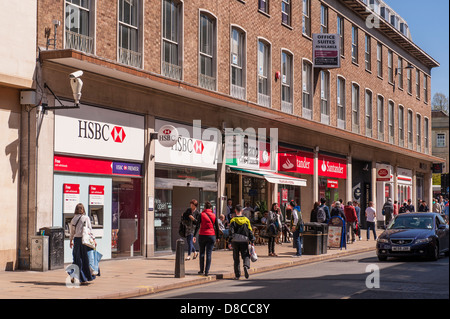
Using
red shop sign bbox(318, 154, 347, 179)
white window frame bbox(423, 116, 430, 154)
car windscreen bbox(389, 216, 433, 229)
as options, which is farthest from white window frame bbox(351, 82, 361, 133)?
car windscreen bbox(389, 216, 433, 229)

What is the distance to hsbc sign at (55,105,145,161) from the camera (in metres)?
17.7

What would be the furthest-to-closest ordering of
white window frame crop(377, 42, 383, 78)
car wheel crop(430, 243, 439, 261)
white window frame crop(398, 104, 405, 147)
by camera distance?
white window frame crop(398, 104, 405, 147), white window frame crop(377, 42, 383, 78), car wheel crop(430, 243, 439, 261)

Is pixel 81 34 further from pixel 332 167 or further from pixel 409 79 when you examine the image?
Result: pixel 409 79

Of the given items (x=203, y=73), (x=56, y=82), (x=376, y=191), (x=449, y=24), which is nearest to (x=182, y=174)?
(x=203, y=73)

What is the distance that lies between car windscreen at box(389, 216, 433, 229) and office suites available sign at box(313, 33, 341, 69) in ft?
43.5

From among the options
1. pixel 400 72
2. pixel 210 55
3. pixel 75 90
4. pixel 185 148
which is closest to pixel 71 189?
pixel 75 90

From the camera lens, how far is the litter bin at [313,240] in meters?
22.0

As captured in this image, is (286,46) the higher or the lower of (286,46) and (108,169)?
the higher

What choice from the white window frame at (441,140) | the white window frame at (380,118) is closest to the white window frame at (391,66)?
the white window frame at (380,118)

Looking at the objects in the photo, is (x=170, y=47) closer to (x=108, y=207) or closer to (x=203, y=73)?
(x=203, y=73)

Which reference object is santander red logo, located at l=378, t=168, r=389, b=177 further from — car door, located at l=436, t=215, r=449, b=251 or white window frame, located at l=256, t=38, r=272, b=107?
car door, located at l=436, t=215, r=449, b=251

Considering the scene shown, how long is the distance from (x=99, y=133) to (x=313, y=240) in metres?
7.88

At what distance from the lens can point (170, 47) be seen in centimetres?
2214
